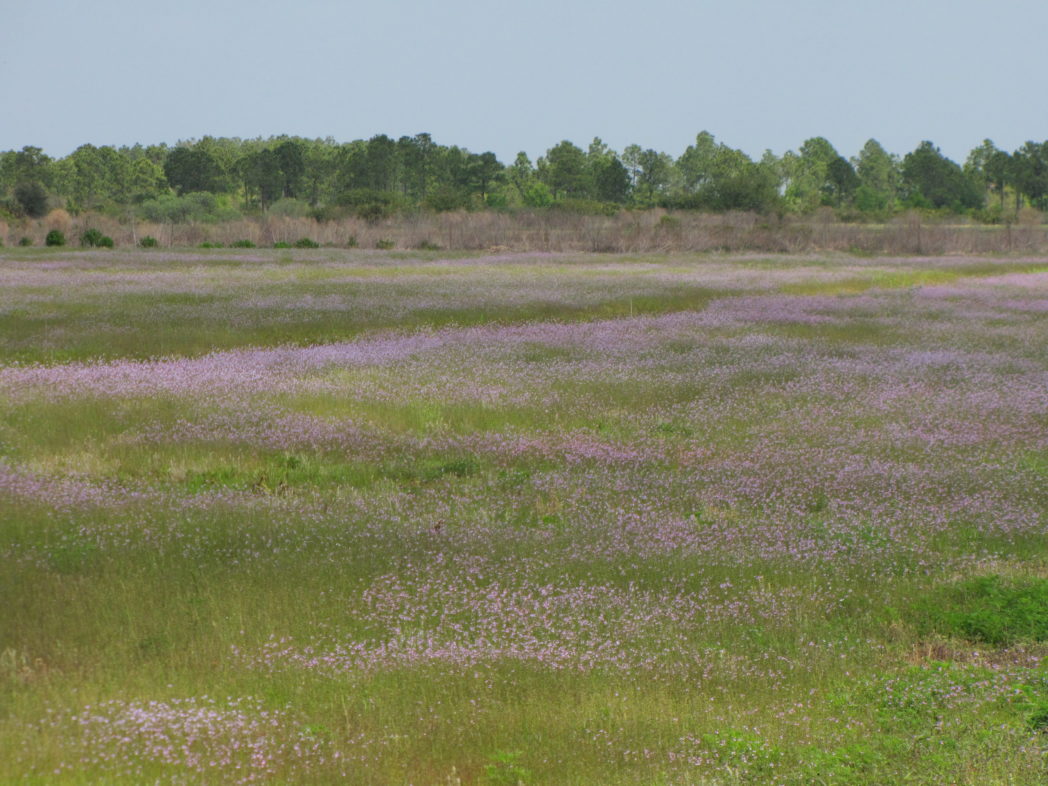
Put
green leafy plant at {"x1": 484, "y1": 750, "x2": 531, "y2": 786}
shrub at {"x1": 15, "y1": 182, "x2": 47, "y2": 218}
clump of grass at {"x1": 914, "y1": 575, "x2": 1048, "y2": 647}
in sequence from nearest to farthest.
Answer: green leafy plant at {"x1": 484, "y1": 750, "x2": 531, "y2": 786}, clump of grass at {"x1": 914, "y1": 575, "x2": 1048, "y2": 647}, shrub at {"x1": 15, "y1": 182, "x2": 47, "y2": 218}

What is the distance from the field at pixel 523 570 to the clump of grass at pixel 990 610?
0.03 meters

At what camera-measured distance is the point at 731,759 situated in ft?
16.2

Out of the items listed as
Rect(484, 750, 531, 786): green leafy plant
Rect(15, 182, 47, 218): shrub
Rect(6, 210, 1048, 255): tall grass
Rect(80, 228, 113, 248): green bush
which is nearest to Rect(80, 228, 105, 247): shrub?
Rect(80, 228, 113, 248): green bush

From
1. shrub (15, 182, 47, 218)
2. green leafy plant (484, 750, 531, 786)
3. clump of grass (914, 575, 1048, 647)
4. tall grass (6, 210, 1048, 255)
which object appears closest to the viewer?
green leafy plant (484, 750, 531, 786)

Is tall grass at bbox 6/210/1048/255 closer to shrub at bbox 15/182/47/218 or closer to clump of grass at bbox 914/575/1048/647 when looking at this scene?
shrub at bbox 15/182/47/218

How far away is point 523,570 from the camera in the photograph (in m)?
7.66

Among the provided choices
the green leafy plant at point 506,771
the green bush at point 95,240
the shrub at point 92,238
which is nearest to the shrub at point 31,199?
the shrub at point 92,238

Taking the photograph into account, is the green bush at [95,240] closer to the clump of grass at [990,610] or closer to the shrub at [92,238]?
the shrub at [92,238]

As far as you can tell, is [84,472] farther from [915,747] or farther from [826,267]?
[826,267]

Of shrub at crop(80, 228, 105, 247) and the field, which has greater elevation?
shrub at crop(80, 228, 105, 247)

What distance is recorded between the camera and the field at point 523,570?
16.7ft

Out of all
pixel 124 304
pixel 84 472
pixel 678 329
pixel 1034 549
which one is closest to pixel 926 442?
pixel 1034 549

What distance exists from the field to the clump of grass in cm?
3

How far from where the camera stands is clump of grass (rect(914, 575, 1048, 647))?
6.73 m
